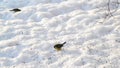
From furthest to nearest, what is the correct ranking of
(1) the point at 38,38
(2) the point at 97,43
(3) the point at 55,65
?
(1) the point at 38,38, (2) the point at 97,43, (3) the point at 55,65

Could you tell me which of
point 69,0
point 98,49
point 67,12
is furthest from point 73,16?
point 98,49

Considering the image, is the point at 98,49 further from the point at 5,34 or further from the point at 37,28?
the point at 5,34

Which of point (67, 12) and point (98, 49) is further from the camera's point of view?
point (67, 12)

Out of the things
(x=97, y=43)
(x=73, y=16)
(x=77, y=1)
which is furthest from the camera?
(x=77, y=1)

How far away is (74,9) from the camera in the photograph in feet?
26.7

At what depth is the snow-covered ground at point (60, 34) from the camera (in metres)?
6.35

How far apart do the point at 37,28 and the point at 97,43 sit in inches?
68.0

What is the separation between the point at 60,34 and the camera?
284 inches

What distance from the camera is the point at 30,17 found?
26.5 ft

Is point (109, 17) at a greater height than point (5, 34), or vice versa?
point (109, 17)

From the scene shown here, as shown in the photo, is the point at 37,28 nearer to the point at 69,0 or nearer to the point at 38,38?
the point at 38,38

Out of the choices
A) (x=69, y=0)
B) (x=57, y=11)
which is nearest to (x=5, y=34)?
(x=57, y=11)

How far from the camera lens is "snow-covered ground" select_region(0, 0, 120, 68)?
6352 mm

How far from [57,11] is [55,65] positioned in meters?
2.33
